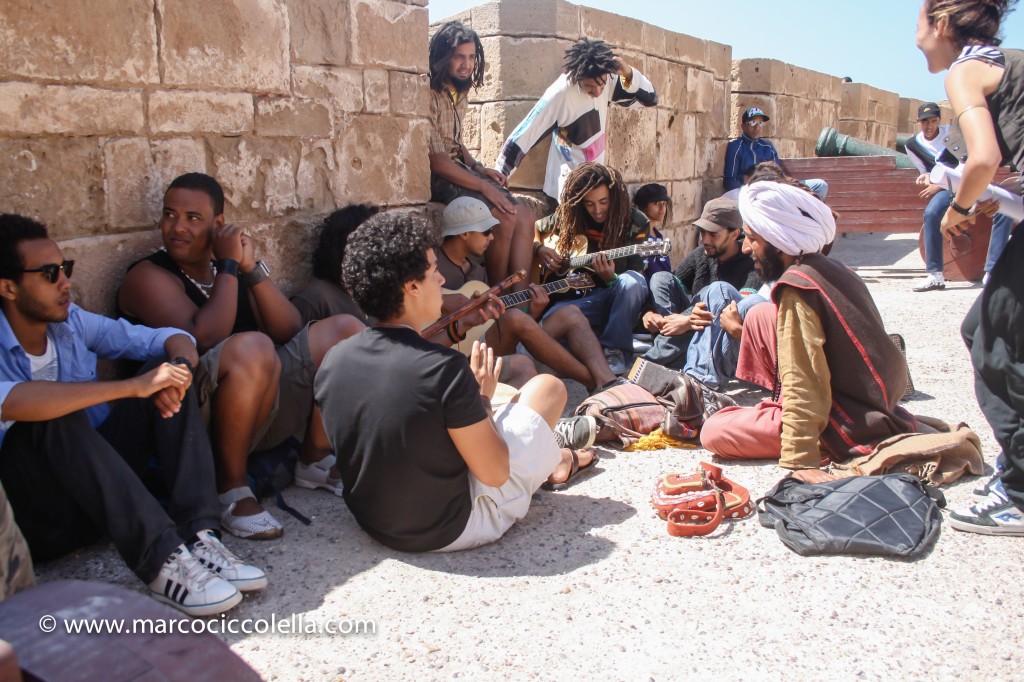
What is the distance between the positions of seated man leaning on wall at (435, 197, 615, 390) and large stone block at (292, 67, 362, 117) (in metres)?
0.89

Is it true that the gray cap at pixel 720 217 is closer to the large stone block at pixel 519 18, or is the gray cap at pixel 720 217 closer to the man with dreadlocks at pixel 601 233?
the man with dreadlocks at pixel 601 233

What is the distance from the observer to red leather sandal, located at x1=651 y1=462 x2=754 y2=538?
10.6 ft

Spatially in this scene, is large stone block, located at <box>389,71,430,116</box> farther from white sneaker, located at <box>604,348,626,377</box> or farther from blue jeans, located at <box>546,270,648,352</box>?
white sneaker, located at <box>604,348,626,377</box>

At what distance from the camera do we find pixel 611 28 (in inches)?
291

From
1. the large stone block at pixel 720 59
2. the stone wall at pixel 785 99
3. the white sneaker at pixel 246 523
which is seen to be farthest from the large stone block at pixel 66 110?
the stone wall at pixel 785 99

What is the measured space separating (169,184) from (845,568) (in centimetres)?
305

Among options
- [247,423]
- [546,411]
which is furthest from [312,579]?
[546,411]

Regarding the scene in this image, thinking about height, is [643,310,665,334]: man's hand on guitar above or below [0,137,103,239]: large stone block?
below

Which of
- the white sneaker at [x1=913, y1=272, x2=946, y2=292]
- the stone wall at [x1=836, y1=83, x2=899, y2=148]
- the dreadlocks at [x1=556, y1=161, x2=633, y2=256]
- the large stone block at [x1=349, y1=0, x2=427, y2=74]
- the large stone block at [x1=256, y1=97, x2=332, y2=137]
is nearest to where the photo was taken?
the large stone block at [x1=256, y1=97, x2=332, y2=137]

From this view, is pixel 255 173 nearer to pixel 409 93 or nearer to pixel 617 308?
pixel 409 93

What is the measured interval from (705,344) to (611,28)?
141 inches

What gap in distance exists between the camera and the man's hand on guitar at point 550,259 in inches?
222

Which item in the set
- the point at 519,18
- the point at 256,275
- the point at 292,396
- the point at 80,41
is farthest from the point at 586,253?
the point at 80,41

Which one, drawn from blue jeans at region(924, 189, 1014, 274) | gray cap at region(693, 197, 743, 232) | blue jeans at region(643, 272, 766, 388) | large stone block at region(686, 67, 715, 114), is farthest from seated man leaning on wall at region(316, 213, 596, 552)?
blue jeans at region(924, 189, 1014, 274)
